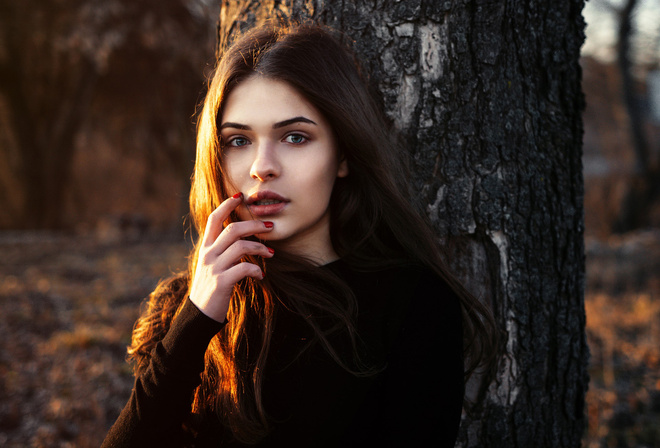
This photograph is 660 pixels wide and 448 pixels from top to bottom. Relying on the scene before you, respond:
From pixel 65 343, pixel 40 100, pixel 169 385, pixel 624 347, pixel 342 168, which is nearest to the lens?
pixel 169 385

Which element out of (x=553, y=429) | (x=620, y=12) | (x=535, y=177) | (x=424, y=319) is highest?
(x=620, y=12)

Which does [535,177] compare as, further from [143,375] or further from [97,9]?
[97,9]

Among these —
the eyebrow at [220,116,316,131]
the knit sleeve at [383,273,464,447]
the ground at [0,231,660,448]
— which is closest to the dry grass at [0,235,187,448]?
the ground at [0,231,660,448]

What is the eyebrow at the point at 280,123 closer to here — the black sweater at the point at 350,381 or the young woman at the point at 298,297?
the young woman at the point at 298,297

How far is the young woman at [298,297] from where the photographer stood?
4.53 ft

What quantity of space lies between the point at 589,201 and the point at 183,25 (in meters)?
10.0

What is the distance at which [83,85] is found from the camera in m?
11.2

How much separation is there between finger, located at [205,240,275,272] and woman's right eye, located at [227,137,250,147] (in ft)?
1.04

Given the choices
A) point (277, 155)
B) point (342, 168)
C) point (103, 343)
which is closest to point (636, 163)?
point (103, 343)

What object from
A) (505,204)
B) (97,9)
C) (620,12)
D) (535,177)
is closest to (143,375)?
(505,204)

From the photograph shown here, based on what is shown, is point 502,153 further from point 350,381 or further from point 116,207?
point 116,207

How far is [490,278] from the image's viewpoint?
176cm

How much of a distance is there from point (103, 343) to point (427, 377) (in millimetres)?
3456

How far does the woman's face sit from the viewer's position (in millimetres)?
1443
